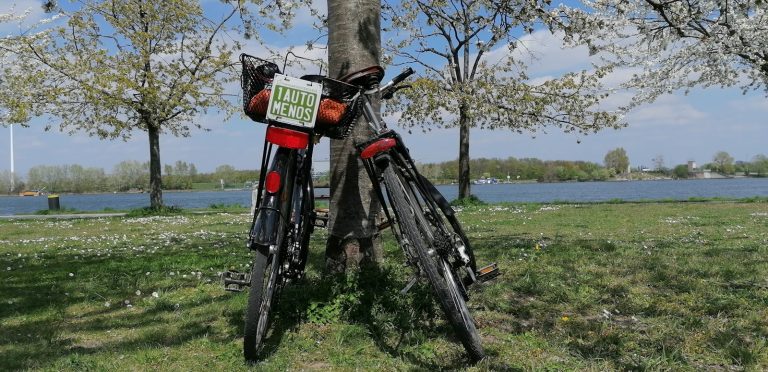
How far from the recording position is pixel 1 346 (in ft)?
12.8

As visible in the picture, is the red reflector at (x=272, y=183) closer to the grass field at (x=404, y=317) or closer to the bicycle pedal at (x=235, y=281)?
the bicycle pedal at (x=235, y=281)

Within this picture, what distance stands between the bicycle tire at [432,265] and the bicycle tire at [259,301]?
0.85m

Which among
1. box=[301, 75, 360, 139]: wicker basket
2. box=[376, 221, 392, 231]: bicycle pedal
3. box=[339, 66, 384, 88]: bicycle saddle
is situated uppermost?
box=[339, 66, 384, 88]: bicycle saddle

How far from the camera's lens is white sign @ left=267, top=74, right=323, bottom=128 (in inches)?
134

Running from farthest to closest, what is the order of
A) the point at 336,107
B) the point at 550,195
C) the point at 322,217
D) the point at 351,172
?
1. the point at 550,195
2. the point at 322,217
3. the point at 351,172
4. the point at 336,107

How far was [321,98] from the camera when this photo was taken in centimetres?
358

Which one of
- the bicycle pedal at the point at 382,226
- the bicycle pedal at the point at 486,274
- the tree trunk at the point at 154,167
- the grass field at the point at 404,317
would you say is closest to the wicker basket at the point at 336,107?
the bicycle pedal at the point at 382,226

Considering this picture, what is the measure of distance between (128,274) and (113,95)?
15.2m

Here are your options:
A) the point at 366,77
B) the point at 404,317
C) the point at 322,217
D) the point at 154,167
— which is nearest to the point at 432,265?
the point at 404,317

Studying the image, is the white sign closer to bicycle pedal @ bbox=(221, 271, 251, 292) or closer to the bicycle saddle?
the bicycle saddle

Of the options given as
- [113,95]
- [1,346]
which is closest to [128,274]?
[1,346]

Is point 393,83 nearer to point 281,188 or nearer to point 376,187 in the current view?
point 376,187

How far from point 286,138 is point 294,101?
0.78 ft

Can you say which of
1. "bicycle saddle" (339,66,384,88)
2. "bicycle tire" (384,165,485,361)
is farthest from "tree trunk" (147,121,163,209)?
"bicycle tire" (384,165,485,361)
